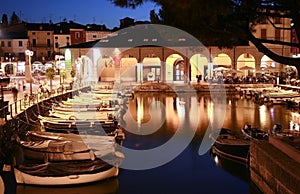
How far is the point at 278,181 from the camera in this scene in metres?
10.3

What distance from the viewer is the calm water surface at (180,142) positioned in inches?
525

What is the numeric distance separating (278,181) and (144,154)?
7.94 metres

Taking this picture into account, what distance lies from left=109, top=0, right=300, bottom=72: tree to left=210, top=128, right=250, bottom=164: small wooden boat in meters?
5.00

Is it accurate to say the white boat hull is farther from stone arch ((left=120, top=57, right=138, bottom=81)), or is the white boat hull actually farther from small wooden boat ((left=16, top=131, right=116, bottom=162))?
stone arch ((left=120, top=57, right=138, bottom=81))

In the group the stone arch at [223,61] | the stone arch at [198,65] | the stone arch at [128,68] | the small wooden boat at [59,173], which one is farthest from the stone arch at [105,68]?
the small wooden boat at [59,173]

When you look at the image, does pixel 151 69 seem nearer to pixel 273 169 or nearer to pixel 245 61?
pixel 245 61

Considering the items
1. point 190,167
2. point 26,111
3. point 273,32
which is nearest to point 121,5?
point 190,167

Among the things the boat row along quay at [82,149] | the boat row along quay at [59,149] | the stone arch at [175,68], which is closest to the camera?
the boat row along quay at [82,149]

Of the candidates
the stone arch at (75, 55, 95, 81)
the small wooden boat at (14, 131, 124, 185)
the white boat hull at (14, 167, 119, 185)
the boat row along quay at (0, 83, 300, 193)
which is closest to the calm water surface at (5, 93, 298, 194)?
the white boat hull at (14, 167, 119, 185)

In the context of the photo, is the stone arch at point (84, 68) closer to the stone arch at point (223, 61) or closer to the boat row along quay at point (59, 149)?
the stone arch at point (223, 61)

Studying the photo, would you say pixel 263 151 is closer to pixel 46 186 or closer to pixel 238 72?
pixel 46 186

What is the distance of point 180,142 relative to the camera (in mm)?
19812

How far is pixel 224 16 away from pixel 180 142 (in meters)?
10.1

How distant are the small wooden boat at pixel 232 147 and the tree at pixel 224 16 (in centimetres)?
500
